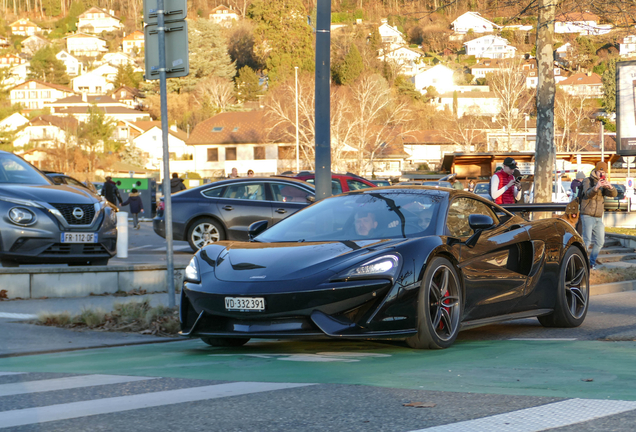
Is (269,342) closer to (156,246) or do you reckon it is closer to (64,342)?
(64,342)

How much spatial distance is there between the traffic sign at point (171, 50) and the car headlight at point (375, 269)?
126 inches

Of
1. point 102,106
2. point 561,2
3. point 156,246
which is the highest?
point 102,106

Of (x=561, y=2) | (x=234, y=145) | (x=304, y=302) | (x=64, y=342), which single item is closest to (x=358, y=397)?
(x=304, y=302)

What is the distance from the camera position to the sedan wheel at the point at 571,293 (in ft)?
26.0

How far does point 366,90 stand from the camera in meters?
61.6

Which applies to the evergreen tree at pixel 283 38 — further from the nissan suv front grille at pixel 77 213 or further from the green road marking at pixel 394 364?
the green road marking at pixel 394 364

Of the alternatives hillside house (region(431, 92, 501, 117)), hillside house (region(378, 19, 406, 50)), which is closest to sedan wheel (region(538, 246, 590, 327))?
hillside house (region(431, 92, 501, 117))

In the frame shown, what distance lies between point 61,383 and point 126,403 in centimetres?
91

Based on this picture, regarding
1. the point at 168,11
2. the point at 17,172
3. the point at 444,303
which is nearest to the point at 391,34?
the point at 17,172

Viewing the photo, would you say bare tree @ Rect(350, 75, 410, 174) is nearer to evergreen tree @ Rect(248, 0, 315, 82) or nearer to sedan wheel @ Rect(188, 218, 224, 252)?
evergreen tree @ Rect(248, 0, 315, 82)

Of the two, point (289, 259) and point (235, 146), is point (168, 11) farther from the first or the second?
point (235, 146)

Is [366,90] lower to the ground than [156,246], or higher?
higher

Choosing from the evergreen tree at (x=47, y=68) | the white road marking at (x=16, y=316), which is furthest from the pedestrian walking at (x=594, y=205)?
the evergreen tree at (x=47, y=68)

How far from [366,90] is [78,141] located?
115ft
